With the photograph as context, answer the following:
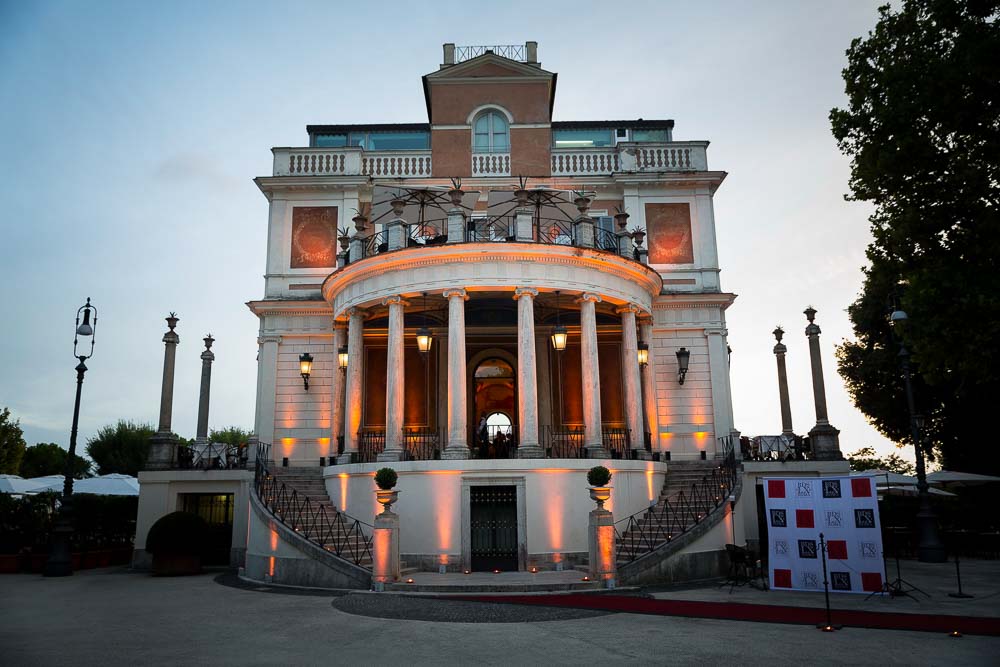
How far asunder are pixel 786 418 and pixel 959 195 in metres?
13.2

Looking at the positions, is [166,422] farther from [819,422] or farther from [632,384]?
[819,422]

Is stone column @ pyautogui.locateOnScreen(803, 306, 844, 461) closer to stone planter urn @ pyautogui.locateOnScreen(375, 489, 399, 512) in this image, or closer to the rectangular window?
the rectangular window

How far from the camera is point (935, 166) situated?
13273mm

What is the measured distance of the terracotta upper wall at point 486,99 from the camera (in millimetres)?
25234

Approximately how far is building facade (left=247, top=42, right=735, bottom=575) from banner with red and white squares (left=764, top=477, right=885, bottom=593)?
4.73 meters

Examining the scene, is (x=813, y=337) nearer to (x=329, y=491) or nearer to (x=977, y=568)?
(x=977, y=568)

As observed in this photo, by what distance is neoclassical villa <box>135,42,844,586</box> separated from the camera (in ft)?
55.5

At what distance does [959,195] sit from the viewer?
42.3 feet

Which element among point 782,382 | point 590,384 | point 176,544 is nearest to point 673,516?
point 590,384

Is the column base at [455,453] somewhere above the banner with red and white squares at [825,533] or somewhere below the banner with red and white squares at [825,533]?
above

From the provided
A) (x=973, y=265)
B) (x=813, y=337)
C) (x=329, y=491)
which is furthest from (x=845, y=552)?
(x=329, y=491)

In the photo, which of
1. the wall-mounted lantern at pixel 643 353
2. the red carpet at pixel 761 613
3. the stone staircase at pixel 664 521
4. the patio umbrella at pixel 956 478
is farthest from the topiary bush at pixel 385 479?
the patio umbrella at pixel 956 478

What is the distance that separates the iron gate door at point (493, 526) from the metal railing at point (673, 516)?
267cm

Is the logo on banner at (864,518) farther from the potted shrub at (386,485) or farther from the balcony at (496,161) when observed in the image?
the balcony at (496,161)
